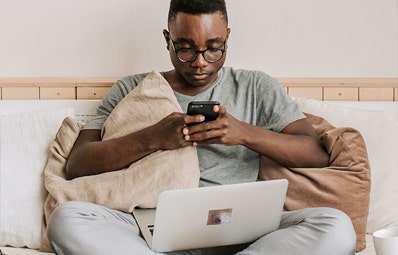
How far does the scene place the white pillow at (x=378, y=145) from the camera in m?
2.13

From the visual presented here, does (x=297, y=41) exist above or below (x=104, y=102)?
above

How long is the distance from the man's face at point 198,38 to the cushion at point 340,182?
366 millimetres

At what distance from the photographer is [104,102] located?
7.28 ft

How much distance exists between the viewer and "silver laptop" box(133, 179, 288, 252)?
5.45ft

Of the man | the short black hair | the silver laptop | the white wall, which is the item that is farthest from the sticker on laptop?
the white wall

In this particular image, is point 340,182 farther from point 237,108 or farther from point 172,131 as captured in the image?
point 172,131

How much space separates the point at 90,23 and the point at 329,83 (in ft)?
2.76

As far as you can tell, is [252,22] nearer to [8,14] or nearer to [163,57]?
[163,57]

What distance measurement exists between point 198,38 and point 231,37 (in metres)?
0.47

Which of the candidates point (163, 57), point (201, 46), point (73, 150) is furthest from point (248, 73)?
point (73, 150)

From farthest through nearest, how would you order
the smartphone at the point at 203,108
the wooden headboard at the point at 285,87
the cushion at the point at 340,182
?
the wooden headboard at the point at 285,87, the cushion at the point at 340,182, the smartphone at the point at 203,108

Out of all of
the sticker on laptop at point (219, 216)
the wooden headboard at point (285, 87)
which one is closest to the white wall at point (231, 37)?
the wooden headboard at point (285, 87)

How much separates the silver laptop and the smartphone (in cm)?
30

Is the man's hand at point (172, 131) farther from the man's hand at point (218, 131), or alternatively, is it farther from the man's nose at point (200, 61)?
the man's nose at point (200, 61)
